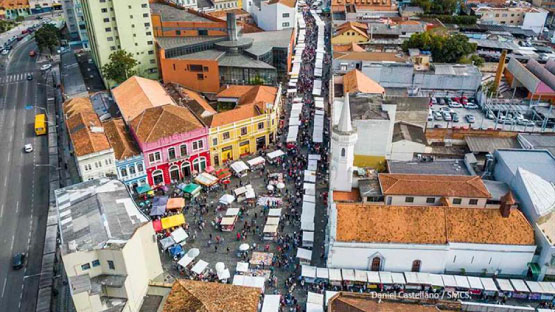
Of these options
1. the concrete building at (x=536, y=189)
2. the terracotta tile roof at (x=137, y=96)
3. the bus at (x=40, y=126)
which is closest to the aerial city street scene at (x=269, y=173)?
the concrete building at (x=536, y=189)

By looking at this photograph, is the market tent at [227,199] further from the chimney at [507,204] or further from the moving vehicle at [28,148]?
the moving vehicle at [28,148]

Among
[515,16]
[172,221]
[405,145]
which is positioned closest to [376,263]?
[405,145]

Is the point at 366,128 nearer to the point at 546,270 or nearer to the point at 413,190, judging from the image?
the point at 413,190

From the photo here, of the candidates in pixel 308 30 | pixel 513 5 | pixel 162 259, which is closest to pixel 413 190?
pixel 162 259

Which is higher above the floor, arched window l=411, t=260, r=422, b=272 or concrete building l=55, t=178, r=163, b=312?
concrete building l=55, t=178, r=163, b=312

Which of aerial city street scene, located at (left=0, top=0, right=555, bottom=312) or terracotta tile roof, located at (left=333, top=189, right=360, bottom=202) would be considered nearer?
aerial city street scene, located at (left=0, top=0, right=555, bottom=312)

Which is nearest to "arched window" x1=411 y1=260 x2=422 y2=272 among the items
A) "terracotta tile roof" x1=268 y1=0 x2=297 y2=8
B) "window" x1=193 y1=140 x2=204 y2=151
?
"window" x1=193 y1=140 x2=204 y2=151

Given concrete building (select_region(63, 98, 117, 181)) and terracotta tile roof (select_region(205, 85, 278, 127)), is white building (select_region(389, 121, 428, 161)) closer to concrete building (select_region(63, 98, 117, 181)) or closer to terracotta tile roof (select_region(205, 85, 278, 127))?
terracotta tile roof (select_region(205, 85, 278, 127))
